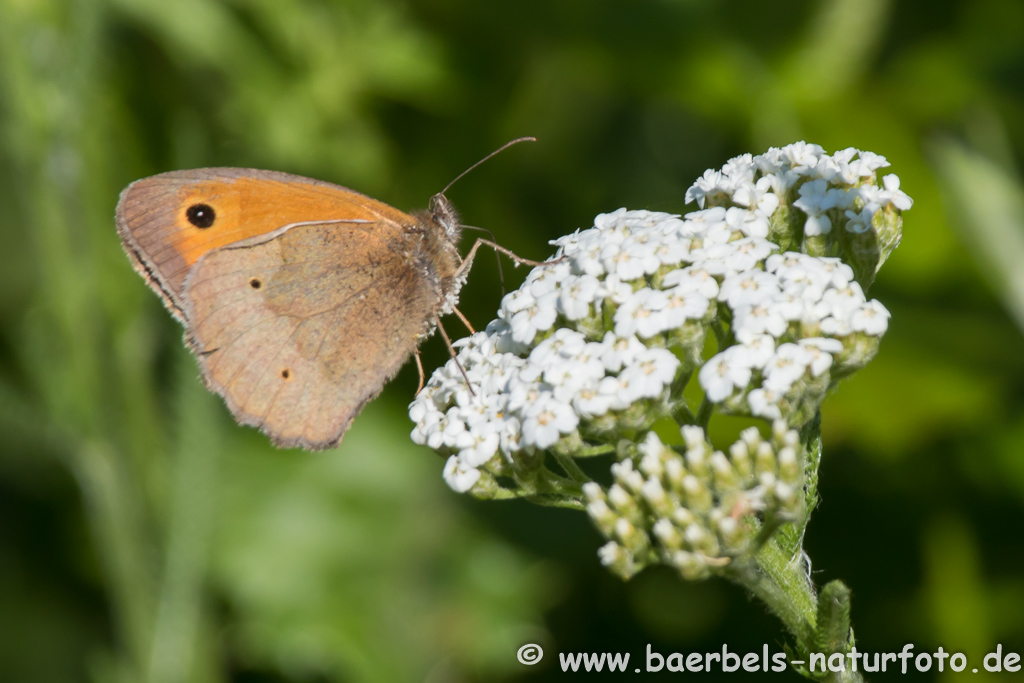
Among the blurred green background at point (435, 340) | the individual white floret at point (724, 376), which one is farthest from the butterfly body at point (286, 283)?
the individual white floret at point (724, 376)

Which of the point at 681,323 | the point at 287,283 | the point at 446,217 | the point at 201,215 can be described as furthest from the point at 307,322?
the point at 681,323

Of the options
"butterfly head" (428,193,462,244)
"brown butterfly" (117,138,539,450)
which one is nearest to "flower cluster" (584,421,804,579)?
"brown butterfly" (117,138,539,450)

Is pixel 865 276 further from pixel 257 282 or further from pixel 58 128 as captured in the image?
pixel 58 128

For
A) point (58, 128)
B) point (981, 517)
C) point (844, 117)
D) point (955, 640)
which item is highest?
point (844, 117)

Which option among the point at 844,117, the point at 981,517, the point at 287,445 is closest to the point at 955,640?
the point at 981,517

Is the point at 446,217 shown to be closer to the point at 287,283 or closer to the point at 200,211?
the point at 287,283

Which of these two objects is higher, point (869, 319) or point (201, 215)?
point (201, 215)

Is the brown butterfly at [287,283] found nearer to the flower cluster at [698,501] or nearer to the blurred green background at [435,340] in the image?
the blurred green background at [435,340]
